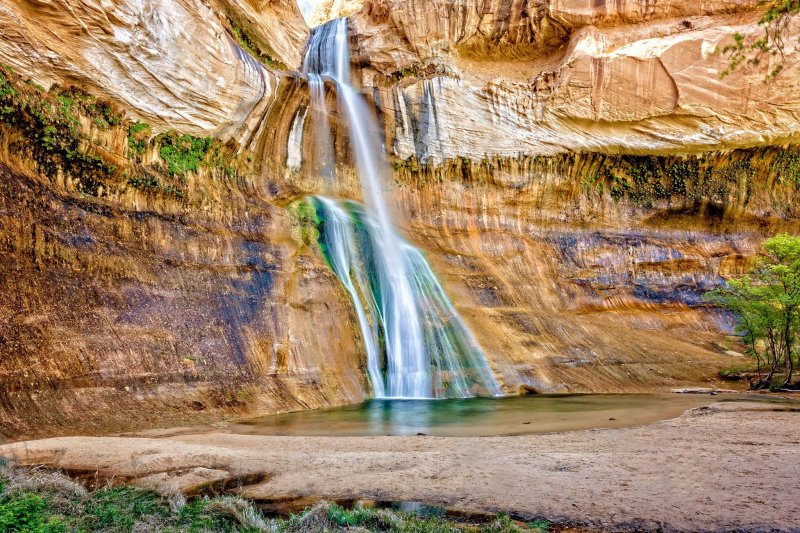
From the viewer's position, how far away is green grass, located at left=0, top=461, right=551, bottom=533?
14.5 feet

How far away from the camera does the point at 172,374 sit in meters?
12.6

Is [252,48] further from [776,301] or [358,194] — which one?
[776,301]

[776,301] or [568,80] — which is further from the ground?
[568,80]

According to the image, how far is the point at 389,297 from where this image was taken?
720 inches

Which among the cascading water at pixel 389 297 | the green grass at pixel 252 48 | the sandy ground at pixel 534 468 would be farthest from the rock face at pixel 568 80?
the sandy ground at pixel 534 468

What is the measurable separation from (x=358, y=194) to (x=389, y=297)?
6131mm

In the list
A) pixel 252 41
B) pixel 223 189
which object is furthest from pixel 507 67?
pixel 223 189

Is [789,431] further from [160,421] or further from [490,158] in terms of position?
[490,158]

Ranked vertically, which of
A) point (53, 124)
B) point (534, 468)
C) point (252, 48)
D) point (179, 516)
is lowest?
point (179, 516)

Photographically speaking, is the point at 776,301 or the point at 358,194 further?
the point at 358,194

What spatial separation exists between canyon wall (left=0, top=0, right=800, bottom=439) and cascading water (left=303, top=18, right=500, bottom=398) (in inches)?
27.3

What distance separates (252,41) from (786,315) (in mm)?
21620

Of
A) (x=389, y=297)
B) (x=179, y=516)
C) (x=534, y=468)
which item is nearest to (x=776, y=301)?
(x=389, y=297)

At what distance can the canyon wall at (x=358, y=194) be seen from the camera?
1214 centimetres
